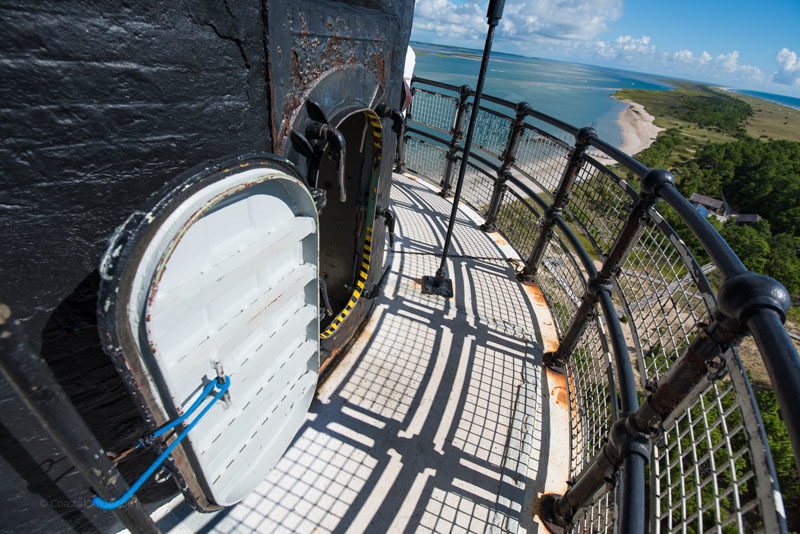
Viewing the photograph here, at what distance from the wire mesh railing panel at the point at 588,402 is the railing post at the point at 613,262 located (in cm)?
9

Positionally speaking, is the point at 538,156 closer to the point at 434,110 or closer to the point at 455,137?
the point at 455,137

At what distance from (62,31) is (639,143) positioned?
64615 millimetres

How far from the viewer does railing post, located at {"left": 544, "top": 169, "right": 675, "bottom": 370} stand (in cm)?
240

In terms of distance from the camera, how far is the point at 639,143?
53.0 m

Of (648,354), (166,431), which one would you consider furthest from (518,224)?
(166,431)

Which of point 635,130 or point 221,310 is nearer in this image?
point 221,310

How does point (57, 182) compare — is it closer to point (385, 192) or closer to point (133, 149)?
point (133, 149)

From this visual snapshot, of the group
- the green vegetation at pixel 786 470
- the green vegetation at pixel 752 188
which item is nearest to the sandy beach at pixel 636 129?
the green vegetation at pixel 752 188

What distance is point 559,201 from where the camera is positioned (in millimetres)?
4191

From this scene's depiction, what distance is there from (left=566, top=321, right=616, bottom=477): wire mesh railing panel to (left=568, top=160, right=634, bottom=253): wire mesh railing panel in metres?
0.82

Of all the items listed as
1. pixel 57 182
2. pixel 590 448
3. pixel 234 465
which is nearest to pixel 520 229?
pixel 590 448

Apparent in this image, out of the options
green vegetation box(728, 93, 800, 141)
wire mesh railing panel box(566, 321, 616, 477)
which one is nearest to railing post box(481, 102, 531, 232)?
wire mesh railing panel box(566, 321, 616, 477)

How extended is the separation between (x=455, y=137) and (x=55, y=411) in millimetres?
6428

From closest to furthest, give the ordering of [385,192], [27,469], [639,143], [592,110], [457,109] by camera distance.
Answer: [27,469] → [385,192] → [457,109] → [639,143] → [592,110]
